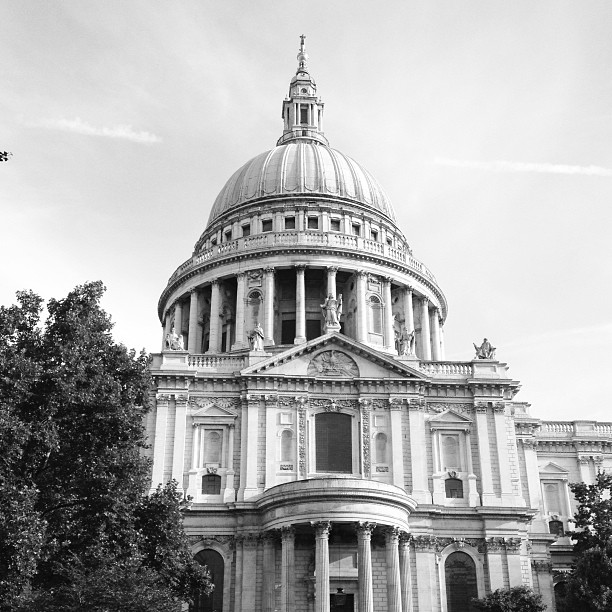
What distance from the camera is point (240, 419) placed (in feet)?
169

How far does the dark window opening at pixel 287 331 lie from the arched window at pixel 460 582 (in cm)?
2263

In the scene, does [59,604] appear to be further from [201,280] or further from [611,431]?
[611,431]

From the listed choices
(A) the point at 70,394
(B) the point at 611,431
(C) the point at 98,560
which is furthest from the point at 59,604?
(B) the point at 611,431

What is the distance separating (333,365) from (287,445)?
5.67 metres

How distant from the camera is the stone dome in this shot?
7450cm

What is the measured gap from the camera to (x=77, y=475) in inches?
1278

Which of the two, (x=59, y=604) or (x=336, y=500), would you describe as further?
(x=336, y=500)

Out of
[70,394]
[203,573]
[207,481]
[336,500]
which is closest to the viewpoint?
[70,394]

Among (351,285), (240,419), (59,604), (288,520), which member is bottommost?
(59,604)

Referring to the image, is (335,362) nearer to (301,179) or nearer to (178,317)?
(178,317)

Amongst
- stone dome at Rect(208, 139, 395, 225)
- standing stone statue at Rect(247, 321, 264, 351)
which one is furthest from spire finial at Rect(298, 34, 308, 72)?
standing stone statue at Rect(247, 321, 264, 351)

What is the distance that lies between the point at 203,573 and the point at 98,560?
21.5ft

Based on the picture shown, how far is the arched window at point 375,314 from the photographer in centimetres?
6644

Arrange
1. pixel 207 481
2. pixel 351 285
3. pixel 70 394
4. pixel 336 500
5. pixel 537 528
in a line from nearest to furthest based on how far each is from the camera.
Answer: pixel 70 394
pixel 336 500
pixel 207 481
pixel 537 528
pixel 351 285
